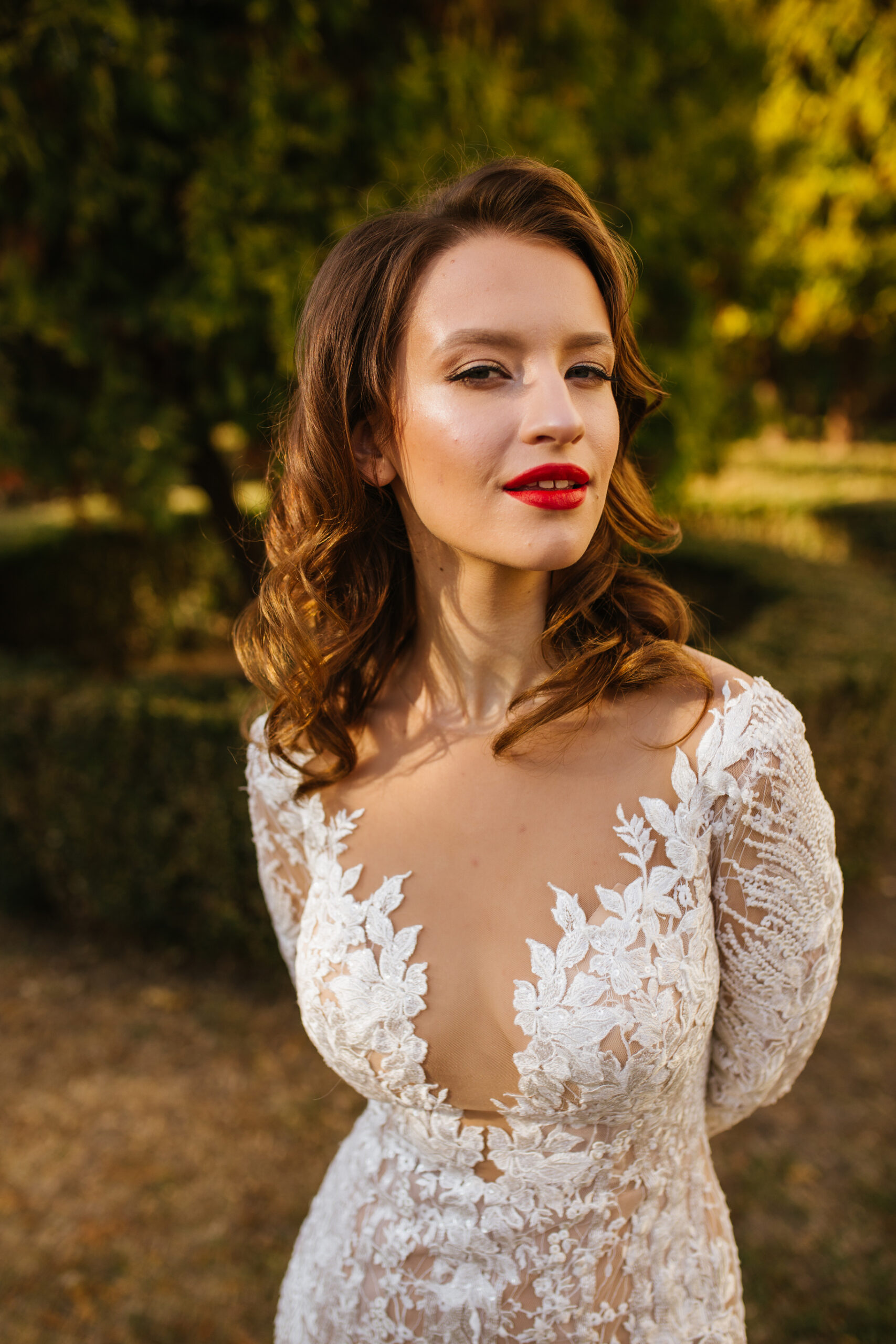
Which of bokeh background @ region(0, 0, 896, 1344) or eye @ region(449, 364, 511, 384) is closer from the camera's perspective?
eye @ region(449, 364, 511, 384)

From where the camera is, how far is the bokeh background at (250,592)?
3.25 m

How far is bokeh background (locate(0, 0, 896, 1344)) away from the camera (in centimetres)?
325

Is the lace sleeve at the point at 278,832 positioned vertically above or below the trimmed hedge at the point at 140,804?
above

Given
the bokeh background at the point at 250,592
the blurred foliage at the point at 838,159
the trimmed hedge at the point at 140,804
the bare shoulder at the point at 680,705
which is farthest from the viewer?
the blurred foliage at the point at 838,159

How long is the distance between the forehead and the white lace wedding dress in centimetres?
66

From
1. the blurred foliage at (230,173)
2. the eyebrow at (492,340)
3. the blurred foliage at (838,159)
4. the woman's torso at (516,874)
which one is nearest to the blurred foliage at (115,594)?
the blurred foliage at (230,173)

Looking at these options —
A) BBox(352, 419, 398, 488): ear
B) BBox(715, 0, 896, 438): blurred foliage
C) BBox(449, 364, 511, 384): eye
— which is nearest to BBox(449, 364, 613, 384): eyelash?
BBox(449, 364, 511, 384): eye

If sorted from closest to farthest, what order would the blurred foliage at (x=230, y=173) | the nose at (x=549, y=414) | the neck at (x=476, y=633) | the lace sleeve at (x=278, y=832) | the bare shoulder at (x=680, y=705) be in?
the nose at (x=549, y=414) < the bare shoulder at (x=680, y=705) < the neck at (x=476, y=633) < the lace sleeve at (x=278, y=832) < the blurred foliage at (x=230, y=173)

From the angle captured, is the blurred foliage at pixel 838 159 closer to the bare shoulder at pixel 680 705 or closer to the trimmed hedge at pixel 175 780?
the trimmed hedge at pixel 175 780

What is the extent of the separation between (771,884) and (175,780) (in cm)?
337

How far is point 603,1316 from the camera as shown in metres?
1.56

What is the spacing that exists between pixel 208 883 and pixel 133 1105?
101 centimetres

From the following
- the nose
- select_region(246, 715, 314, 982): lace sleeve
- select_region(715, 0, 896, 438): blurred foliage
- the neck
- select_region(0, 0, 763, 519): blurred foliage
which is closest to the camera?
the nose

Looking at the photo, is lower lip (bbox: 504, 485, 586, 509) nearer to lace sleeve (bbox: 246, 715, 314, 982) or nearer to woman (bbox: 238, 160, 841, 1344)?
woman (bbox: 238, 160, 841, 1344)
